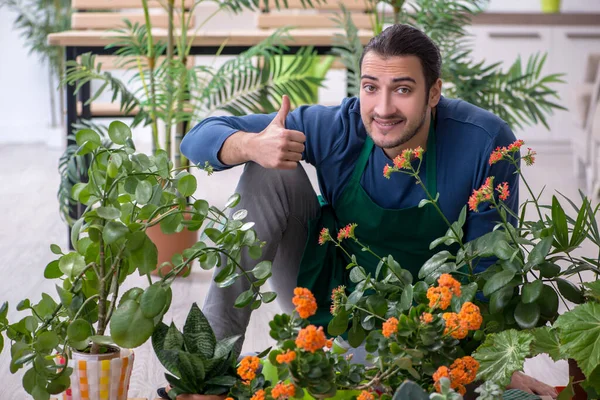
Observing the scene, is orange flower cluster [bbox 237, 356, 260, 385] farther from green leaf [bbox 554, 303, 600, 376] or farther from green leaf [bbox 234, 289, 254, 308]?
green leaf [bbox 554, 303, 600, 376]

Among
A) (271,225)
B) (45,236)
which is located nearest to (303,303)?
(271,225)

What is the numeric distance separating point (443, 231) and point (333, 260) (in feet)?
0.76

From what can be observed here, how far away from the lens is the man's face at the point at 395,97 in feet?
5.14

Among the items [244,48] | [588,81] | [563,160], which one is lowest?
[563,160]

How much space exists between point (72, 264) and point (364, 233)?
2.21 feet

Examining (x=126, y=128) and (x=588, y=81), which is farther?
(x=588, y=81)

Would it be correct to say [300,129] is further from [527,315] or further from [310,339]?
[310,339]

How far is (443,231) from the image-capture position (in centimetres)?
166

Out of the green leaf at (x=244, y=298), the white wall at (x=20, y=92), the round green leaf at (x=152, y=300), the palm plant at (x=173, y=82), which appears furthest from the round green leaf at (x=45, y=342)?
the white wall at (x=20, y=92)

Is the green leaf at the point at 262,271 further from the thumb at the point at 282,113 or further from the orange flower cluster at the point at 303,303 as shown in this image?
the thumb at the point at 282,113

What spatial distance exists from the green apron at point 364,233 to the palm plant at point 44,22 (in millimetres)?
4307

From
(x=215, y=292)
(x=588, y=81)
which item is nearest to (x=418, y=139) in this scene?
(x=215, y=292)

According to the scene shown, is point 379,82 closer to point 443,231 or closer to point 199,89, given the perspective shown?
point 443,231

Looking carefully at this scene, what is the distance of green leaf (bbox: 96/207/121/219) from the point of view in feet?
3.57
